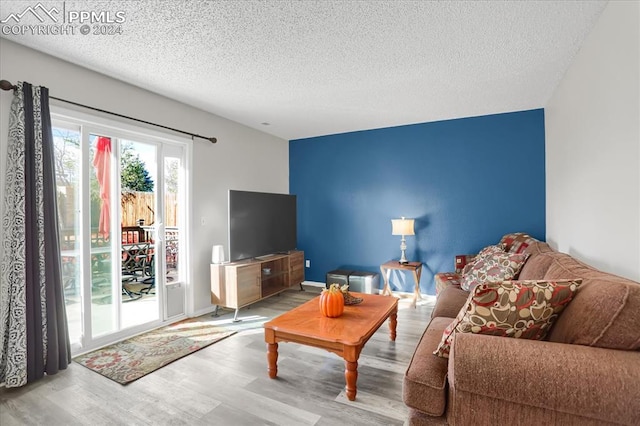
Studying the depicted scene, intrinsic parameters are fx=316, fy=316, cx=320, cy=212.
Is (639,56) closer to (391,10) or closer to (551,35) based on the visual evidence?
(551,35)

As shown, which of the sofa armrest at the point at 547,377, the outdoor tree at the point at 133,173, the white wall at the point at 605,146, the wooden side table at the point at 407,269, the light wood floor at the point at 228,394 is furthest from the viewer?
the wooden side table at the point at 407,269

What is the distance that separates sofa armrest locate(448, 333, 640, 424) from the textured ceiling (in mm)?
1949

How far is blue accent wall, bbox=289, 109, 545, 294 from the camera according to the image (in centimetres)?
407

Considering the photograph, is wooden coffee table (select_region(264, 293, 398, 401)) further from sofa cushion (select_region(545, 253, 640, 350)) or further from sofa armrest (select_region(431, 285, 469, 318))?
sofa cushion (select_region(545, 253, 640, 350))

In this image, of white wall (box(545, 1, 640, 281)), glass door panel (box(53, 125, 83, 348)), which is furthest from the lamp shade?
glass door panel (box(53, 125, 83, 348))

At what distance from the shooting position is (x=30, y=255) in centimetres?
231

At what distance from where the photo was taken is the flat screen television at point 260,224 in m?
3.94

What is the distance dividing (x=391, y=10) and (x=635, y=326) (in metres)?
2.03

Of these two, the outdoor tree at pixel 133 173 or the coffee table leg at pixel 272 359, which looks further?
the outdoor tree at pixel 133 173

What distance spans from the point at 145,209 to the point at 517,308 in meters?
3.45

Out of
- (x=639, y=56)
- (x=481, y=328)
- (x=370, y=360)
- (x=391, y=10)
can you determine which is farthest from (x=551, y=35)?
(x=370, y=360)

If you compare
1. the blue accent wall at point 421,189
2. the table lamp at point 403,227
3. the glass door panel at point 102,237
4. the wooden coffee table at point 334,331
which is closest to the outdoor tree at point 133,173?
the glass door panel at point 102,237

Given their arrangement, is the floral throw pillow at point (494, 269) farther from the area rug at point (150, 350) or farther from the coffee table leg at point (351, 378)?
the area rug at point (150, 350)

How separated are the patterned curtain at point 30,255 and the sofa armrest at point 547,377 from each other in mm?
2825
